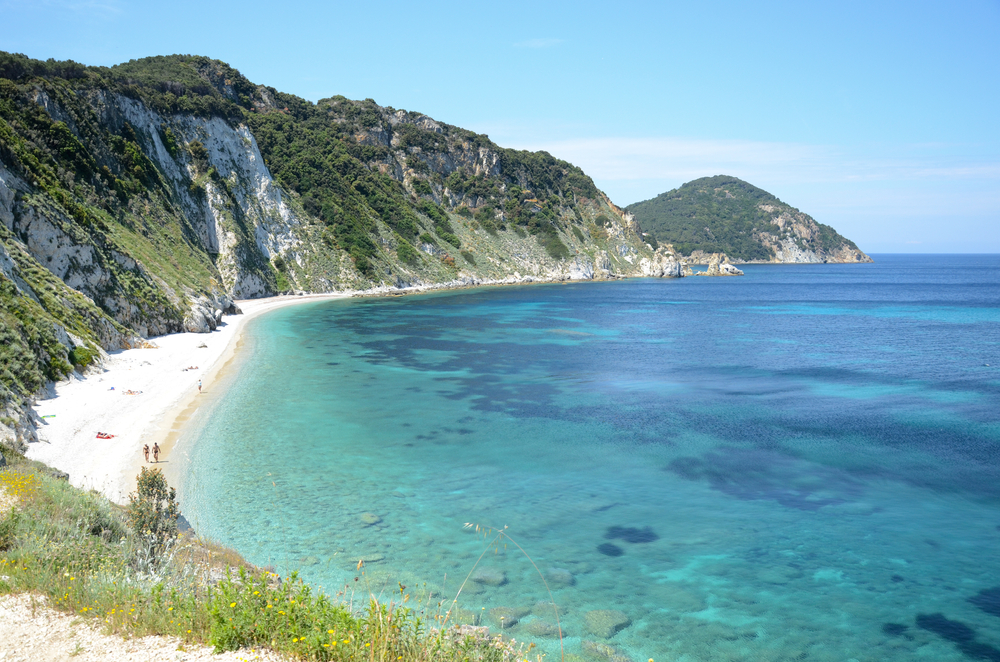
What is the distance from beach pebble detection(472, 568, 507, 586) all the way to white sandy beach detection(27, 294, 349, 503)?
10.2m

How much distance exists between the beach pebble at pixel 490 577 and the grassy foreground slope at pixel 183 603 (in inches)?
131

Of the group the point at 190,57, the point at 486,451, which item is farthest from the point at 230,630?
the point at 190,57

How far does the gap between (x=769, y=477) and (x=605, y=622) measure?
38.1ft

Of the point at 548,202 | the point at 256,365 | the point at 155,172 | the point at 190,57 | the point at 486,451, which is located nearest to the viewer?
the point at 486,451

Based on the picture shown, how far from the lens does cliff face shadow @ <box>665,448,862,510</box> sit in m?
20.0

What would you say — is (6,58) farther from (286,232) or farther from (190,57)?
(190,57)

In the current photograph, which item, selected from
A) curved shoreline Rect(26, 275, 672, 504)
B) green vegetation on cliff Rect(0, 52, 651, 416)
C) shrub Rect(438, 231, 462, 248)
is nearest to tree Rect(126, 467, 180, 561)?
curved shoreline Rect(26, 275, 672, 504)

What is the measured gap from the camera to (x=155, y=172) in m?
70.2

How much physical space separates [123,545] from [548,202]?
162 m

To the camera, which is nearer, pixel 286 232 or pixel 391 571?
pixel 391 571

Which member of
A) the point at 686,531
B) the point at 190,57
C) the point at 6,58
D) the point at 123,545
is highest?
the point at 190,57

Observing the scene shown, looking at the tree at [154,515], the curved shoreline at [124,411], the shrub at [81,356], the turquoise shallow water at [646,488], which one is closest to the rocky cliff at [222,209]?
the shrub at [81,356]

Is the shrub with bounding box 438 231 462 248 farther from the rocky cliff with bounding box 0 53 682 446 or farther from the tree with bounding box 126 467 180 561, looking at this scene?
the tree with bounding box 126 467 180 561

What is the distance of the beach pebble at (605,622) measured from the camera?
12539 mm
